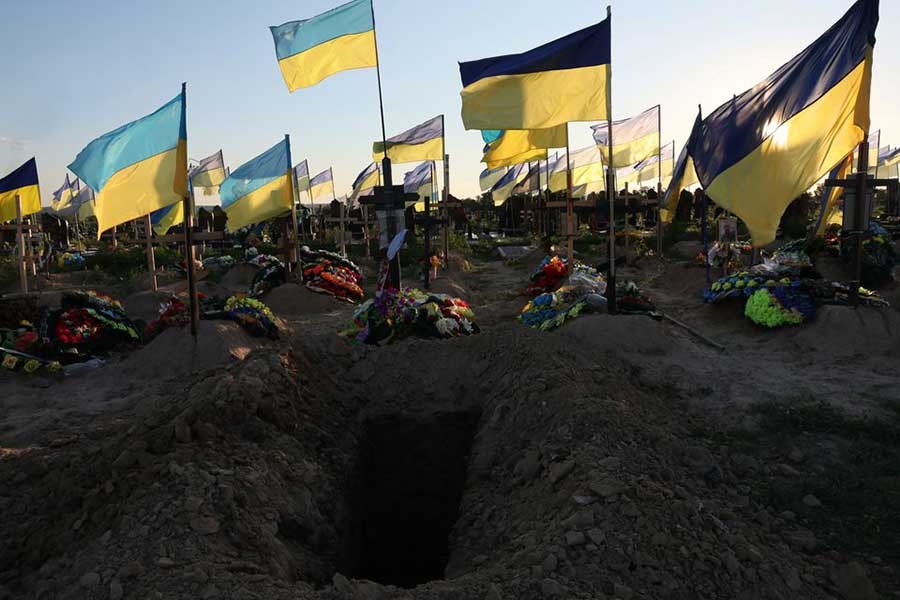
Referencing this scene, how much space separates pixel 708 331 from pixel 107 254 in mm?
19781

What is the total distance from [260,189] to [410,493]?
32.7 ft

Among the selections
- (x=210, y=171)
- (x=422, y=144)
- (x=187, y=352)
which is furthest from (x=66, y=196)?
(x=187, y=352)

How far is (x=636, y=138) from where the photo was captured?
68.7 feet

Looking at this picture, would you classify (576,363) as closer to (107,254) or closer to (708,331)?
(708,331)

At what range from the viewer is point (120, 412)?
7379 mm

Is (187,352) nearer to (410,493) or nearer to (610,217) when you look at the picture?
(410,493)

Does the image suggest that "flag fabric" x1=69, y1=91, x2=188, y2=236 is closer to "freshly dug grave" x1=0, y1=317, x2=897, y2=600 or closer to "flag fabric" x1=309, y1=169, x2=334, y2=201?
"freshly dug grave" x1=0, y1=317, x2=897, y2=600

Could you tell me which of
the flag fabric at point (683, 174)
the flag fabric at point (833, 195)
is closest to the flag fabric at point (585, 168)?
the flag fabric at point (683, 174)

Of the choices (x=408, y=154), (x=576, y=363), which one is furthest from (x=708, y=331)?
(x=408, y=154)

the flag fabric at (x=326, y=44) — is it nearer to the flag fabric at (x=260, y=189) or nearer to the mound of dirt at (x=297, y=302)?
the flag fabric at (x=260, y=189)

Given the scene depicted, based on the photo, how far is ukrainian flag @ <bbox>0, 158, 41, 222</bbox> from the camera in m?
14.4

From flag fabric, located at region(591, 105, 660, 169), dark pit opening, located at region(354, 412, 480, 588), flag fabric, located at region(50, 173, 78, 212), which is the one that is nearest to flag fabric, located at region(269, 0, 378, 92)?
dark pit opening, located at region(354, 412, 480, 588)

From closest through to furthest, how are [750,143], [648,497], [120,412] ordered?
[648,497]
[120,412]
[750,143]

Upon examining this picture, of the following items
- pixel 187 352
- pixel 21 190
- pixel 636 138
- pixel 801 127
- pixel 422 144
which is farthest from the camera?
pixel 636 138
